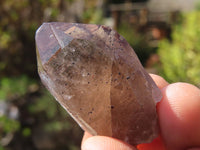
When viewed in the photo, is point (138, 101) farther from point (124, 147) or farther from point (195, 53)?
point (195, 53)

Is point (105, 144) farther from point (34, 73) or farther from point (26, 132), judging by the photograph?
point (34, 73)

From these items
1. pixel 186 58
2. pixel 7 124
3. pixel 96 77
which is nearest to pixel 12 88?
pixel 7 124

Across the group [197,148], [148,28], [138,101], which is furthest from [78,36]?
[148,28]

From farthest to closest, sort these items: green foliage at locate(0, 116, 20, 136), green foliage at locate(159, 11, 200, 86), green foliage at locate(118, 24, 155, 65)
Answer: green foliage at locate(118, 24, 155, 65), green foliage at locate(159, 11, 200, 86), green foliage at locate(0, 116, 20, 136)

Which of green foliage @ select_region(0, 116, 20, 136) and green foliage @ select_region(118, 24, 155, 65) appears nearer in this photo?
green foliage @ select_region(0, 116, 20, 136)

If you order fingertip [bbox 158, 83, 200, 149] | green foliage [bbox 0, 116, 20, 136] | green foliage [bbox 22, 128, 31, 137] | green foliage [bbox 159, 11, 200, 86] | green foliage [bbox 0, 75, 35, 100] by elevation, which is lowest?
green foliage [bbox 22, 128, 31, 137]

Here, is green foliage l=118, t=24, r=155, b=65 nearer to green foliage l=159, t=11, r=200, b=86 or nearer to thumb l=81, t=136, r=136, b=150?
green foliage l=159, t=11, r=200, b=86

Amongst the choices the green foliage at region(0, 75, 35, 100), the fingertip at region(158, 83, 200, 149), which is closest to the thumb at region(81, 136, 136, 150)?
the fingertip at region(158, 83, 200, 149)
